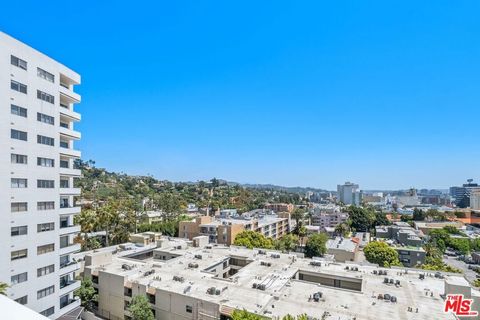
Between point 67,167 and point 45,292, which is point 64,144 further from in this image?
point 45,292

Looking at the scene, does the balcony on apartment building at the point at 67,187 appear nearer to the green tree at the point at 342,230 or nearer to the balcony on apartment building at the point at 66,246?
the balcony on apartment building at the point at 66,246

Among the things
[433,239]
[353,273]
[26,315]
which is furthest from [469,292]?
[433,239]

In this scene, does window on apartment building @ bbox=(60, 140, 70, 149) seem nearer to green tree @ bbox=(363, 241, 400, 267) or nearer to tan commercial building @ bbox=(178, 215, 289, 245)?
tan commercial building @ bbox=(178, 215, 289, 245)

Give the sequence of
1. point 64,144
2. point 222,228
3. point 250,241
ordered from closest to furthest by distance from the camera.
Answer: point 64,144 → point 250,241 → point 222,228

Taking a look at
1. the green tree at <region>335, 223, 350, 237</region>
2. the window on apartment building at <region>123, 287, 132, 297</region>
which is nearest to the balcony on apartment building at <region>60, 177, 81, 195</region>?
the window on apartment building at <region>123, 287, 132, 297</region>

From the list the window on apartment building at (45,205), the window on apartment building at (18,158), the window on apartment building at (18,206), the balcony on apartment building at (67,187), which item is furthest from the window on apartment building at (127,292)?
the window on apartment building at (18,158)

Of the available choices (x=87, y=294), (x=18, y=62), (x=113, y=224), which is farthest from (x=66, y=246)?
(x=113, y=224)
